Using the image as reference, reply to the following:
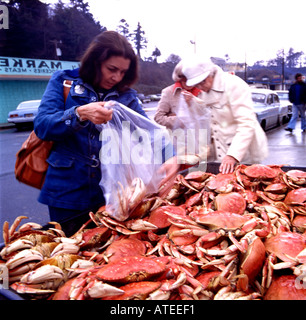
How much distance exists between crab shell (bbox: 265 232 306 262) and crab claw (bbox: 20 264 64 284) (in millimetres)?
966

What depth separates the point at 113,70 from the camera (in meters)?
1.95

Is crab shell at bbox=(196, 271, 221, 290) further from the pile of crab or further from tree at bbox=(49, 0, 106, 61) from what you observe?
tree at bbox=(49, 0, 106, 61)

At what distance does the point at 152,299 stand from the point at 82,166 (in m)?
1.08

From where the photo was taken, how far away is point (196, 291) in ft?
3.93

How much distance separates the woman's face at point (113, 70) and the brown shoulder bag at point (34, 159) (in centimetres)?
24

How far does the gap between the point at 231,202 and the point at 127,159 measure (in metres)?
0.69

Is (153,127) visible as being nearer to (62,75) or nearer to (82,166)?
(82,166)

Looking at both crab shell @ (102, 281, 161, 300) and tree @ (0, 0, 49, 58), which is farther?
tree @ (0, 0, 49, 58)

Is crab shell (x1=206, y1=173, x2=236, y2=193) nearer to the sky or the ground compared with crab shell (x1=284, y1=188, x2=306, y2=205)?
nearer to the sky

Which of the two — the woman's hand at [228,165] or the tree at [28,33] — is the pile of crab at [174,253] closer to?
the woman's hand at [228,165]

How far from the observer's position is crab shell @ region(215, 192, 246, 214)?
1729 mm

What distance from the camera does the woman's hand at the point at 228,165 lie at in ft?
7.93

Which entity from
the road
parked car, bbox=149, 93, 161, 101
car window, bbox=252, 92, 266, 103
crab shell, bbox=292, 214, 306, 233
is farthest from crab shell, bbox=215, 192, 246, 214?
parked car, bbox=149, 93, 161, 101

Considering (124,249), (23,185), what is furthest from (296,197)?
(23,185)
